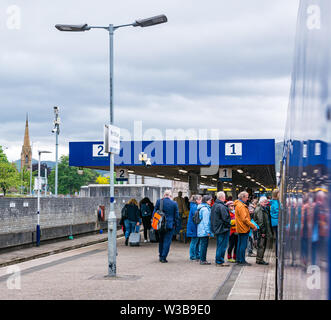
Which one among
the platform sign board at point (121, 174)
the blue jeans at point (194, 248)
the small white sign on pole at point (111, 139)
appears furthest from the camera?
the platform sign board at point (121, 174)

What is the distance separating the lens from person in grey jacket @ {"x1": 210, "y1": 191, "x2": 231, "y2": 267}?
13188 millimetres

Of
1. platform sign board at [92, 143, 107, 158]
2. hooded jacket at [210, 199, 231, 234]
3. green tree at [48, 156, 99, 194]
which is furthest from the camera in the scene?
green tree at [48, 156, 99, 194]

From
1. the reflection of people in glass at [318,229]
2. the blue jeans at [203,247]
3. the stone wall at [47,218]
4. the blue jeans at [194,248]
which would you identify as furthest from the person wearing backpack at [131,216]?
the reflection of people in glass at [318,229]

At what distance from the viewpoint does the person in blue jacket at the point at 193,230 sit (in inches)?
556

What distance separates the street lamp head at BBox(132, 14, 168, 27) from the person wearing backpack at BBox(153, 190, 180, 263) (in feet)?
14.2

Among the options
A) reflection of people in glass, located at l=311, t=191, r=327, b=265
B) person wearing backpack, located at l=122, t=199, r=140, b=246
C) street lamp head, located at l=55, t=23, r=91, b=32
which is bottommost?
person wearing backpack, located at l=122, t=199, r=140, b=246

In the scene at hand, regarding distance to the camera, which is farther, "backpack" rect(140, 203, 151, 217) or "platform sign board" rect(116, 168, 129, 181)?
"platform sign board" rect(116, 168, 129, 181)

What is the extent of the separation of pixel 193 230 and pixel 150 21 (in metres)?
5.33

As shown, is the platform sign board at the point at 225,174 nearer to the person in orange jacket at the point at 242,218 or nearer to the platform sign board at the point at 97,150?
the platform sign board at the point at 97,150

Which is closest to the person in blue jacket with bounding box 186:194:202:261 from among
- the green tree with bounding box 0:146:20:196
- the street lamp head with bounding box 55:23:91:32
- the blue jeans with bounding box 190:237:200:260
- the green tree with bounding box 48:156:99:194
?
the blue jeans with bounding box 190:237:200:260

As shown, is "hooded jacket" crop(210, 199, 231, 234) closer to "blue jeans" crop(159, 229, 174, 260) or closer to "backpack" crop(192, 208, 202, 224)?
"backpack" crop(192, 208, 202, 224)

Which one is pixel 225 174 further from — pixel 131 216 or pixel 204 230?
pixel 204 230

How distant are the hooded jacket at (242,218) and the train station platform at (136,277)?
92cm
